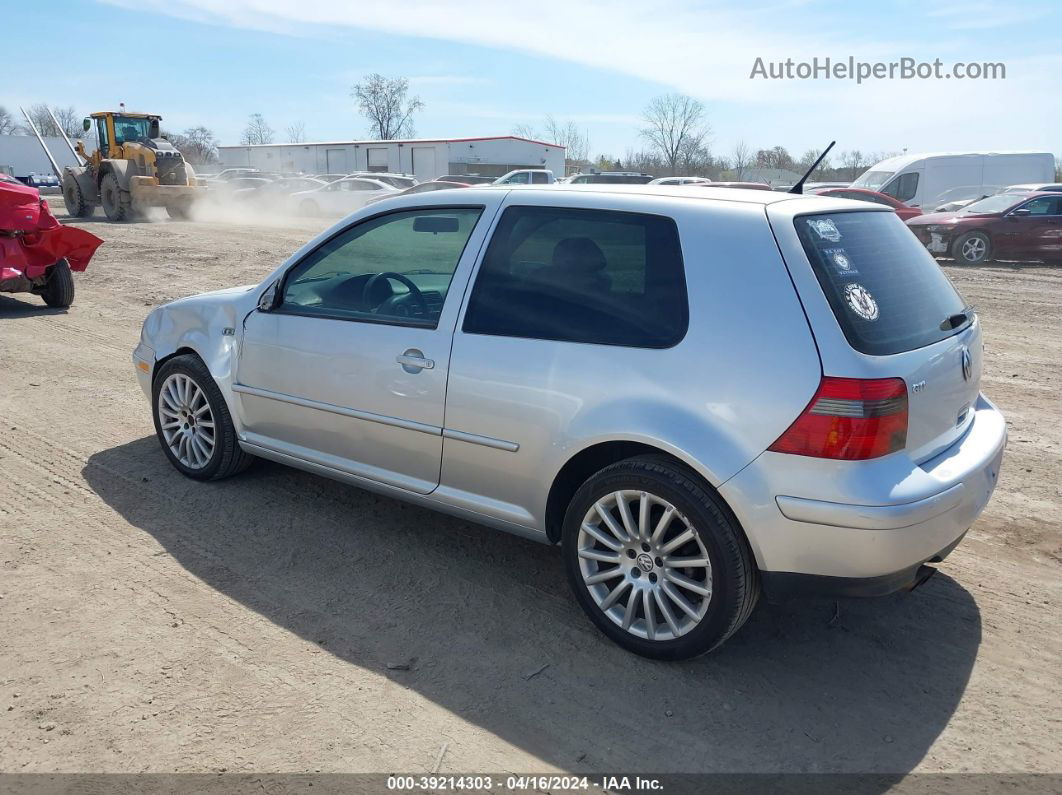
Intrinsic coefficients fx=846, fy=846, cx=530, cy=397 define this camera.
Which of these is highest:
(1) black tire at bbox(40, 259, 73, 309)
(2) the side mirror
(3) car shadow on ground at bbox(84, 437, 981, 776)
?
(2) the side mirror

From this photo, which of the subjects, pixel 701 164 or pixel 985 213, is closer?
pixel 985 213

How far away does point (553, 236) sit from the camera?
3598 millimetres

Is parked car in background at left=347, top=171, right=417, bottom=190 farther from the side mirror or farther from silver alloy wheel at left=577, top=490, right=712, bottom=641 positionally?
silver alloy wheel at left=577, top=490, right=712, bottom=641

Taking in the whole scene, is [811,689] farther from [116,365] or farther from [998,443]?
[116,365]

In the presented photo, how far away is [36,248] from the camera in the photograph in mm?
10102

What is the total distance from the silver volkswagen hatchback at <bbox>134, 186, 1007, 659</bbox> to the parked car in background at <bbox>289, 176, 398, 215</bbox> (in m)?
25.8

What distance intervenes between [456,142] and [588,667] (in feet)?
168

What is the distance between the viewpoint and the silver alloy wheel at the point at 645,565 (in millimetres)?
3154

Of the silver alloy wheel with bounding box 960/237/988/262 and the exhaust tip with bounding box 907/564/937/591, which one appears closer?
the exhaust tip with bounding box 907/564/937/591

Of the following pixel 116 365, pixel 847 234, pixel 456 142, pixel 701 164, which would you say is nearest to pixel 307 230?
pixel 116 365

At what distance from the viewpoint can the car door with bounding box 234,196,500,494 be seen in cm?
380

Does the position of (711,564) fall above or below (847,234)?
below

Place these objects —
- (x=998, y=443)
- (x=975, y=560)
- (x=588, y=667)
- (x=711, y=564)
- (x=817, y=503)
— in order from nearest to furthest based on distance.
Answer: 1. (x=817, y=503)
2. (x=711, y=564)
3. (x=588, y=667)
4. (x=998, y=443)
5. (x=975, y=560)

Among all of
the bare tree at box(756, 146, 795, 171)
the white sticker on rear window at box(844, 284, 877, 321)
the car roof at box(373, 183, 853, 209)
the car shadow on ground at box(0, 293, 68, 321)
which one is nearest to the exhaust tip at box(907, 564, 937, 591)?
the white sticker on rear window at box(844, 284, 877, 321)
